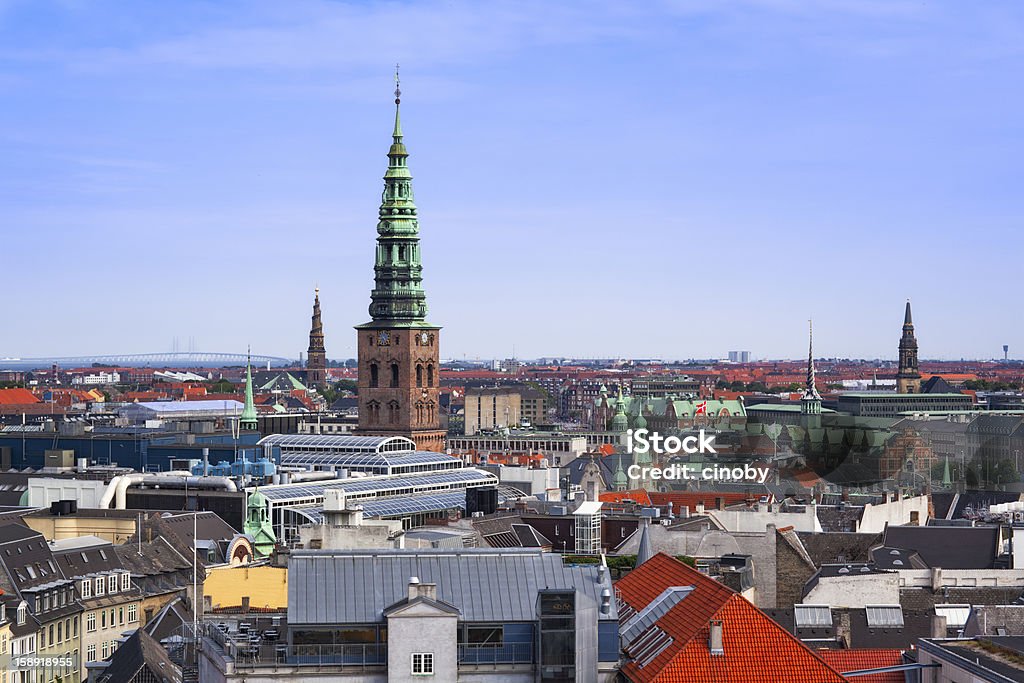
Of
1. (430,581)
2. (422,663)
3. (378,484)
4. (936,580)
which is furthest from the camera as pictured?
(378,484)

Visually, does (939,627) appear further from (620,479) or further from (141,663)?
(620,479)

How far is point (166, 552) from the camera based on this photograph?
278 feet

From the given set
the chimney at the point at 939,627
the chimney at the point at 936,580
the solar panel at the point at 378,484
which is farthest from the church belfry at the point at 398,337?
the chimney at the point at 939,627

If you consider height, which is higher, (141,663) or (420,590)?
(420,590)

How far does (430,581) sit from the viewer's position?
38.7m

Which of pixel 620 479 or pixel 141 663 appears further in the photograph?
pixel 620 479

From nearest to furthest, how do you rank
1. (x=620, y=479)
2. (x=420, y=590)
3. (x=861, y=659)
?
1. (x=420, y=590)
2. (x=861, y=659)
3. (x=620, y=479)

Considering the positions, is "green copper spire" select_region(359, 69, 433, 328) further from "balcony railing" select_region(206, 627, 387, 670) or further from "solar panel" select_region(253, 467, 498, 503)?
"balcony railing" select_region(206, 627, 387, 670)

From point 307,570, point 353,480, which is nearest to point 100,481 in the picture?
point 353,480

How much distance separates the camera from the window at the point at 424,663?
3747cm

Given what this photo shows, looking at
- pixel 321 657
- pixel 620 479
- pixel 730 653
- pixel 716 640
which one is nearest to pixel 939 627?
pixel 730 653

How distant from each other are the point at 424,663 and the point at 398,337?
453 feet

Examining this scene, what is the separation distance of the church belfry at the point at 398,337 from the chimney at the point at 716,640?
425 feet

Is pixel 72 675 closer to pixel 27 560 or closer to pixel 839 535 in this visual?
pixel 27 560
